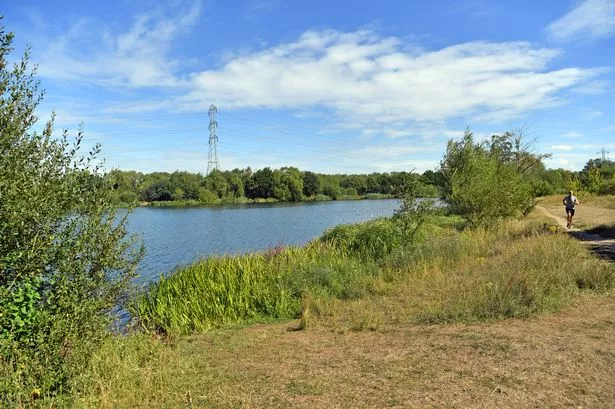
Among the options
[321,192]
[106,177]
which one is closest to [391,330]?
[106,177]

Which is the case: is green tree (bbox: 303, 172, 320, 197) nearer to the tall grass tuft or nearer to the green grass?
the green grass

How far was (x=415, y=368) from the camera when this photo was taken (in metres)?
5.56

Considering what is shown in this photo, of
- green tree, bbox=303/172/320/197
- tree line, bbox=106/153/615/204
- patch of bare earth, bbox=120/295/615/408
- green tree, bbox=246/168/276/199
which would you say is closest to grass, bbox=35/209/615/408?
patch of bare earth, bbox=120/295/615/408

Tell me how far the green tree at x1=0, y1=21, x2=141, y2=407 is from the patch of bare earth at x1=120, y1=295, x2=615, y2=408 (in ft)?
3.50

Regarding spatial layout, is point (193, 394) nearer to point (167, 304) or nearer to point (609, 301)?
point (167, 304)

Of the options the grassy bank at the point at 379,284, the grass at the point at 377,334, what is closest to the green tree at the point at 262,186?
the grassy bank at the point at 379,284

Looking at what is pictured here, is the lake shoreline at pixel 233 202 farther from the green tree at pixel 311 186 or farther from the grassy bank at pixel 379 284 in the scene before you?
the grassy bank at pixel 379 284

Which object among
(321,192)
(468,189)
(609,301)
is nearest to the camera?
(609,301)

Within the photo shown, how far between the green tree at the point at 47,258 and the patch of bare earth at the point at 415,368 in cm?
107

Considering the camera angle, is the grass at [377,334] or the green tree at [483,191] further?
the green tree at [483,191]

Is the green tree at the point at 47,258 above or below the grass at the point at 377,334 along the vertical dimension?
above

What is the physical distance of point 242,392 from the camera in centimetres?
521

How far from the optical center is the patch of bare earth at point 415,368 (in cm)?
473

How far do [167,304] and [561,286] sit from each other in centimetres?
831
